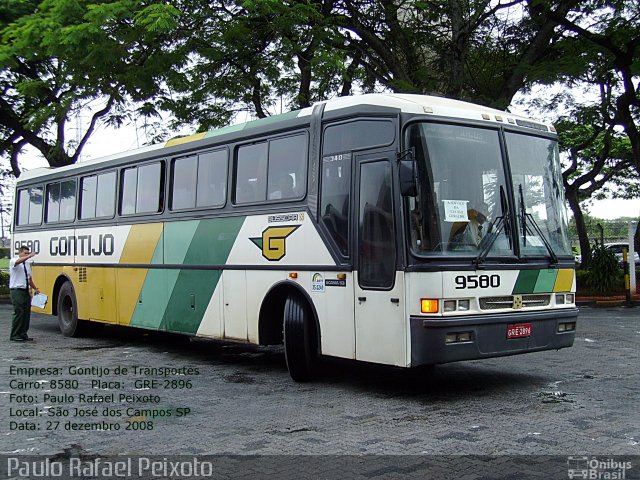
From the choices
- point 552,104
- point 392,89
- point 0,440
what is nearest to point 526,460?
point 0,440

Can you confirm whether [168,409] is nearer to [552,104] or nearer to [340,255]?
[340,255]

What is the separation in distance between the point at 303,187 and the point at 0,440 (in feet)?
14.9

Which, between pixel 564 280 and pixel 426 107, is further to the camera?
pixel 564 280

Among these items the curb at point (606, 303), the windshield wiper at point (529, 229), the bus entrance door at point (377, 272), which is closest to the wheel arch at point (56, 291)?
the bus entrance door at point (377, 272)

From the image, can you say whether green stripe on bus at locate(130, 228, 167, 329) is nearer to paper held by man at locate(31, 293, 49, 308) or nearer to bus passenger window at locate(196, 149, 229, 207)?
bus passenger window at locate(196, 149, 229, 207)

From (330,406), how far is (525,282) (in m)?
2.64

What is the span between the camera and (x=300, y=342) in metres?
9.31

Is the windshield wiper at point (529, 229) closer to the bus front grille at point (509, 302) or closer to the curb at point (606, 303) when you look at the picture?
the bus front grille at point (509, 302)

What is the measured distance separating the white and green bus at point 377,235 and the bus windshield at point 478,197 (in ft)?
0.05

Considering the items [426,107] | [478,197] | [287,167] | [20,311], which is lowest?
[20,311]

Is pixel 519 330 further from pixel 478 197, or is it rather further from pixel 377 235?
pixel 377 235

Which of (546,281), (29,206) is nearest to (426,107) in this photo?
(546,281)

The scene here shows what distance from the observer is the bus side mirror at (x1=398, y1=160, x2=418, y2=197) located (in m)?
7.90

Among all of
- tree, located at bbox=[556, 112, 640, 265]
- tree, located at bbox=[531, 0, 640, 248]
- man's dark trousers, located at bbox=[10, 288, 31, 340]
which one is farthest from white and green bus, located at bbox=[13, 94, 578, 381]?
tree, located at bbox=[556, 112, 640, 265]
